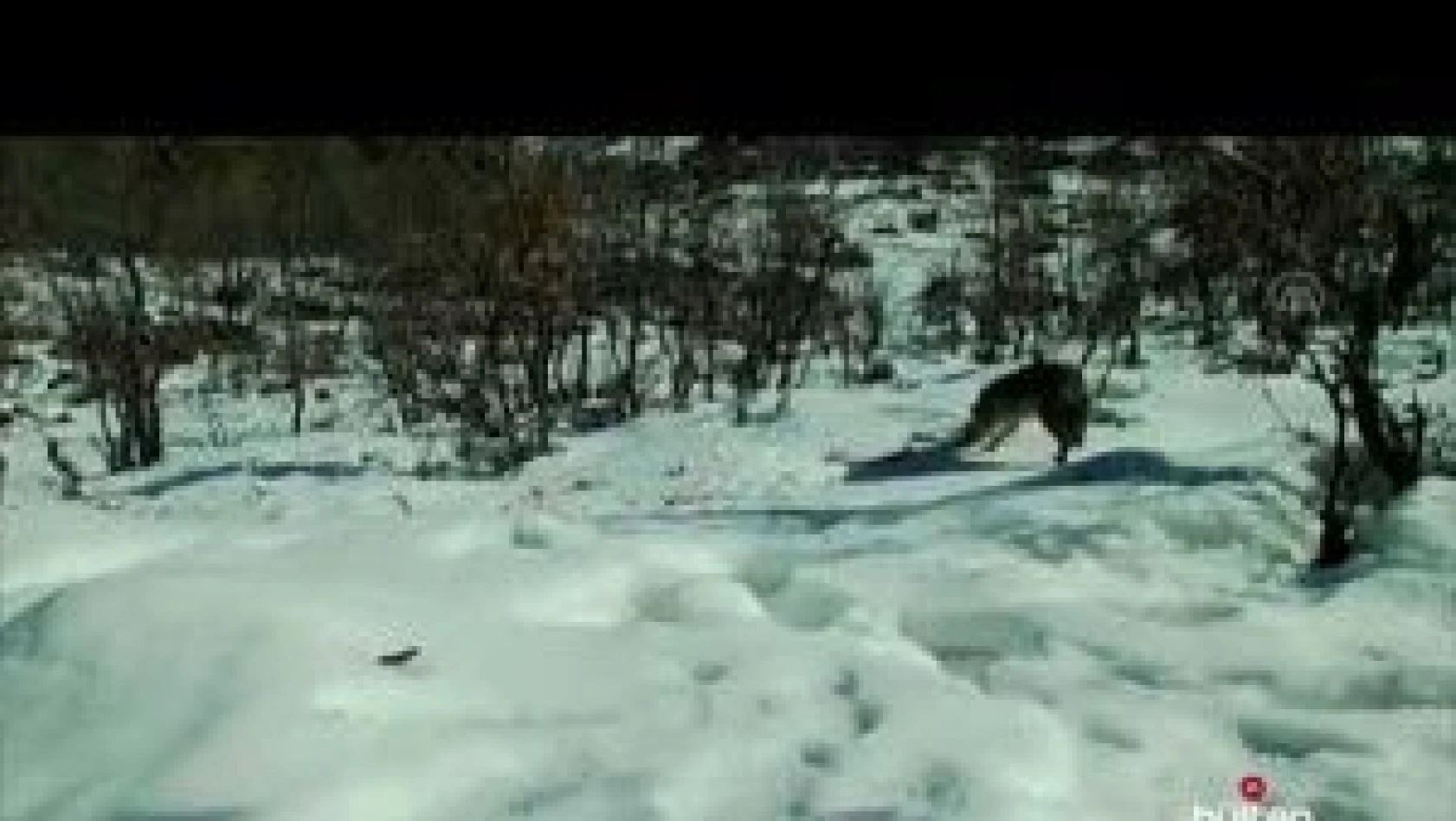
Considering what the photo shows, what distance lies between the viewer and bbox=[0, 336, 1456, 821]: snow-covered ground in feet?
10.8

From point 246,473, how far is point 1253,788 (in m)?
6.80

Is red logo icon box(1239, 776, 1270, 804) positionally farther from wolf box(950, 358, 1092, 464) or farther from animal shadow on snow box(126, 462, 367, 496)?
animal shadow on snow box(126, 462, 367, 496)

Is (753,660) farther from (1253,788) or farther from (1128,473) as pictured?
(1128,473)

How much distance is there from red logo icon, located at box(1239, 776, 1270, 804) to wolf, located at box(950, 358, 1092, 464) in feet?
15.0

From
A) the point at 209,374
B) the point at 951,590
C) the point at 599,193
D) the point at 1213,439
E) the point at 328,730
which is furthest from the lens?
the point at 209,374

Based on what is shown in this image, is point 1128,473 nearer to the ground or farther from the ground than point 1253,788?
farther from the ground

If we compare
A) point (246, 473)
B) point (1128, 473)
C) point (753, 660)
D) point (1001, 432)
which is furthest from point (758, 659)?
point (246, 473)

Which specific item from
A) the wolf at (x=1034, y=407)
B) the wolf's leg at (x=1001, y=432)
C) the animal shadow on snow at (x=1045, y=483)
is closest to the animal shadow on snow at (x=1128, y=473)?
the animal shadow on snow at (x=1045, y=483)

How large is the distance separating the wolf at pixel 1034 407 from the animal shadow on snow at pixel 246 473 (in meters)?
2.74

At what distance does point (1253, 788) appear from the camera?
3350 millimetres

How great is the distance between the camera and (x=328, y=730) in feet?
11.5

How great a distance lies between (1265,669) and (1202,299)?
341 inches
